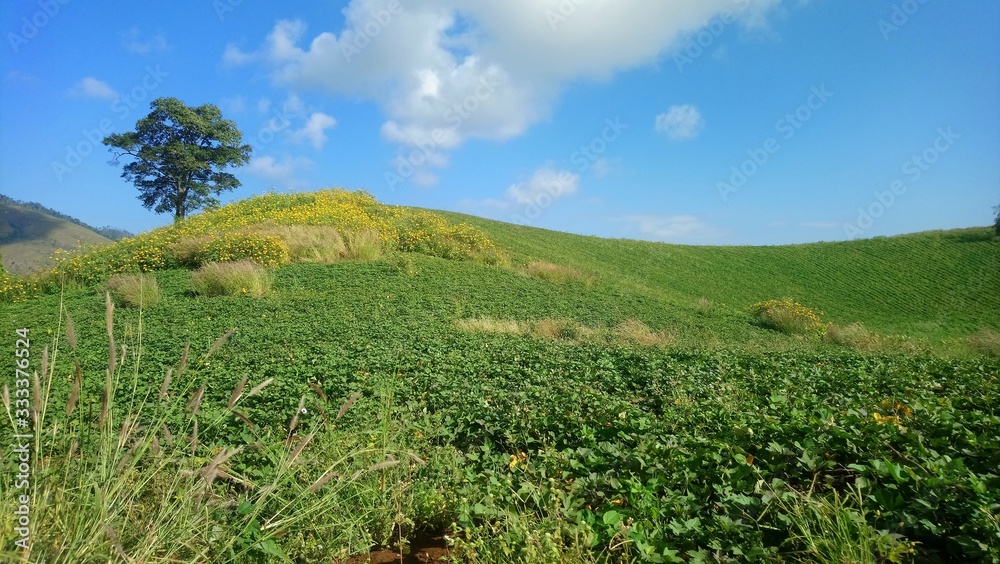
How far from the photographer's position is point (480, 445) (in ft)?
13.4

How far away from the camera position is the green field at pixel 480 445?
2.21m

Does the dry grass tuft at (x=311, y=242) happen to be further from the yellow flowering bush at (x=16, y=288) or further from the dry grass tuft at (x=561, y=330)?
the dry grass tuft at (x=561, y=330)

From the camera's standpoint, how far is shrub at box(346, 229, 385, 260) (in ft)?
52.5

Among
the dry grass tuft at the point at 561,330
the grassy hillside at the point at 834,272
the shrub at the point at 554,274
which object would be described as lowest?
the dry grass tuft at the point at 561,330

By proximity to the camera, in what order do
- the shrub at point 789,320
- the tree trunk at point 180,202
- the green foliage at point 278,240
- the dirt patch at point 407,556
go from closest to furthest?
1. the dirt patch at point 407,556
2. the green foliage at point 278,240
3. the shrub at point 789,320
4. the tree trunk at point 180,202

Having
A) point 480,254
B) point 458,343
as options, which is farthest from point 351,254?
point 458,343

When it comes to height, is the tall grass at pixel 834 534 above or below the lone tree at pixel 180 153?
below

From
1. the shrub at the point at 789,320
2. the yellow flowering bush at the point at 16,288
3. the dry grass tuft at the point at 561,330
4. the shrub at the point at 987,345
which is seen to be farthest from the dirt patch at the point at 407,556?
the shrub at the point at 789,320

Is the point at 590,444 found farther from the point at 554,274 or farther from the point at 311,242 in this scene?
the point at 554,274

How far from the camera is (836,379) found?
5309 millimetres

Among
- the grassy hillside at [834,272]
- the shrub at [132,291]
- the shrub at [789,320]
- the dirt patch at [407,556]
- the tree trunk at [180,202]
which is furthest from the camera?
the tree trunk at [180,202]

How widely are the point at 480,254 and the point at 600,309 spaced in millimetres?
6374

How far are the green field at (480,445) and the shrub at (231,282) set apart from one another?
2.87 ft

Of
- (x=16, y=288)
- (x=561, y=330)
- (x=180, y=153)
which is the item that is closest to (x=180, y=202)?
(x=180, y=153)
